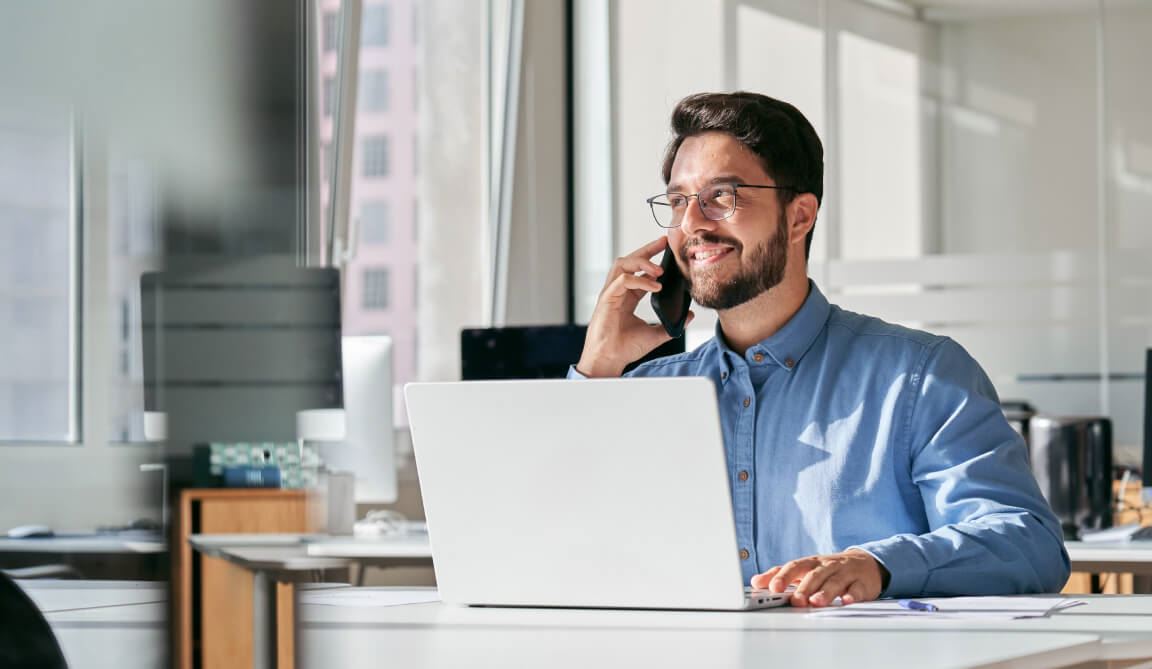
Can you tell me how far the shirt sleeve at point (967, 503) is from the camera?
5.45 ft

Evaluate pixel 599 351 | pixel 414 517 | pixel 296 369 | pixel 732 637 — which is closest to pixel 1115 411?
pixel 414 517

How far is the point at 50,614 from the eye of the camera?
0.37 metres

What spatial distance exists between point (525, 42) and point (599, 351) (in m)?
4.26

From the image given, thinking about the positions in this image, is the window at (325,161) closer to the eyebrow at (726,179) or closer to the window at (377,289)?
the eyebrow at (726,179)

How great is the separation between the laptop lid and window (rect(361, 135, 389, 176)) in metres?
3.89

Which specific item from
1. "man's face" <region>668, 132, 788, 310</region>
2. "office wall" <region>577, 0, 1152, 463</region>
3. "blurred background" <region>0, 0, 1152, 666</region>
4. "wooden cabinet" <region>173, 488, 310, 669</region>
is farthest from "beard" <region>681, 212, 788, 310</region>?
"office wall" <region>577, 0, 1152, 463</region>

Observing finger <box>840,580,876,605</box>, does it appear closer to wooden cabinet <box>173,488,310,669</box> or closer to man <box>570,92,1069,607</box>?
man <box>570,92,1069,607</box>

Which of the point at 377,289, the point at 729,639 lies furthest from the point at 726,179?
the point at 377,289

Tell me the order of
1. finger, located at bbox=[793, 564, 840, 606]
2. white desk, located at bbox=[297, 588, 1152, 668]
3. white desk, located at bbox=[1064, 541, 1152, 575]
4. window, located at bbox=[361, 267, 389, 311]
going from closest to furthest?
white desk, located at bbox=[297, 588, 1152, 668] → finger, located at bbox=[793, 564, 840, 606] → white desk, located at bbox=[1064, 541, 1152, 575] → window, located at bbox=[361, 267, 389, 311]

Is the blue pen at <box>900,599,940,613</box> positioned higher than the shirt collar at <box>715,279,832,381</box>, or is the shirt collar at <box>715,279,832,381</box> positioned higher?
the shirt collar at <box>715,279,832,381</box>

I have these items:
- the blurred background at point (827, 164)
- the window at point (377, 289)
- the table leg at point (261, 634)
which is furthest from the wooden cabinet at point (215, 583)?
the window at point (377, 289)

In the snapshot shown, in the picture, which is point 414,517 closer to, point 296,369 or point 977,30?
point 977,30

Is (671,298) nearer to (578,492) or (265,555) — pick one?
(578,492)

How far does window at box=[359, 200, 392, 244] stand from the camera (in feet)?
17.5
